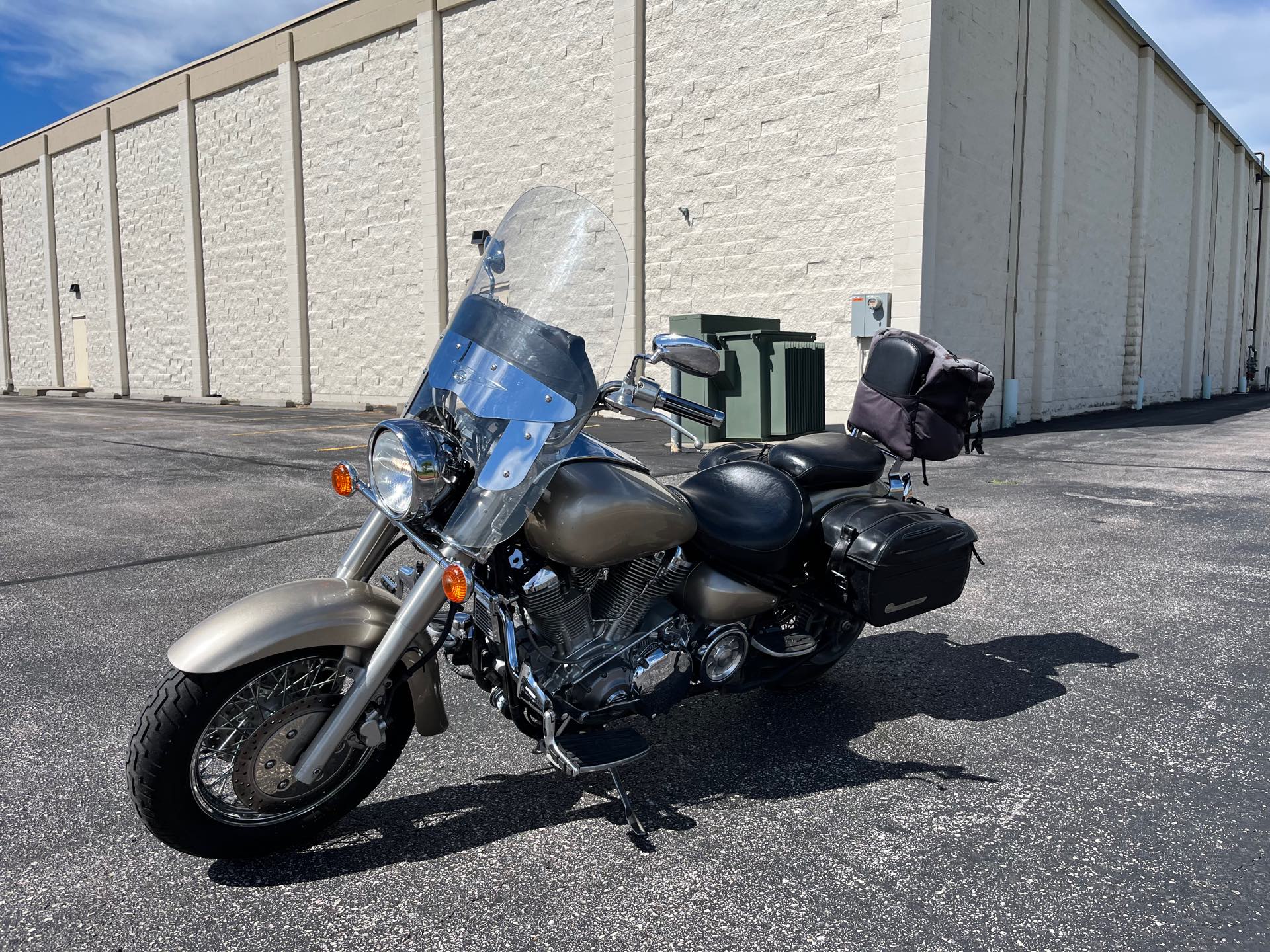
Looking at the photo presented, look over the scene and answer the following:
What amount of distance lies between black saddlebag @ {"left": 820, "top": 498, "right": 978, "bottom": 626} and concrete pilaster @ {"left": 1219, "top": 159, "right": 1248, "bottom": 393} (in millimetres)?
33989

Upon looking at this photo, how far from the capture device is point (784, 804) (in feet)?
9.65

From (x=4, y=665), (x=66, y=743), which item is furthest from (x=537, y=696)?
(x=4, y=665)

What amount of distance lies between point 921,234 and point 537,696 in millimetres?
12486

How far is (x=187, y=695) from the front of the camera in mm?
2402

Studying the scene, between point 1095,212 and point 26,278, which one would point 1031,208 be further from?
point 26,278

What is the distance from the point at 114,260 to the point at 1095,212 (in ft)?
91.1

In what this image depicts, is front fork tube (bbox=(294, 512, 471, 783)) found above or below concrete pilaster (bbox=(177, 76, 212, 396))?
below

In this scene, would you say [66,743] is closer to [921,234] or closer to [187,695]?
[187,695]

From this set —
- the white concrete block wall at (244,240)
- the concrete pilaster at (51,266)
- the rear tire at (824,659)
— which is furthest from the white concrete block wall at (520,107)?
the concrete pilaster at (51,266)

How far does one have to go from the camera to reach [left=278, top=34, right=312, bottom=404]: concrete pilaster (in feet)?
74.7

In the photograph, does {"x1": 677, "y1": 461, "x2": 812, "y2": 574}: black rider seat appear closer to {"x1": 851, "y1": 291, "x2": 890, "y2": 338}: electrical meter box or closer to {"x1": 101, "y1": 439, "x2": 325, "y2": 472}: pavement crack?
{"x1": 101, "y1": 439, "x2": 325, "y2": 472}: pavement crack

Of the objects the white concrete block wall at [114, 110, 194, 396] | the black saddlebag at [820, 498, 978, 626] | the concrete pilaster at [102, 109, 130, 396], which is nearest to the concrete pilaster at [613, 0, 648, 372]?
the black saddlebag at [820, 498, 978, 626]

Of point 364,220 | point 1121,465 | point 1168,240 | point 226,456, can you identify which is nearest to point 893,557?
point 1121,465

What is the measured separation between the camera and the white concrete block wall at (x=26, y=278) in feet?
106
